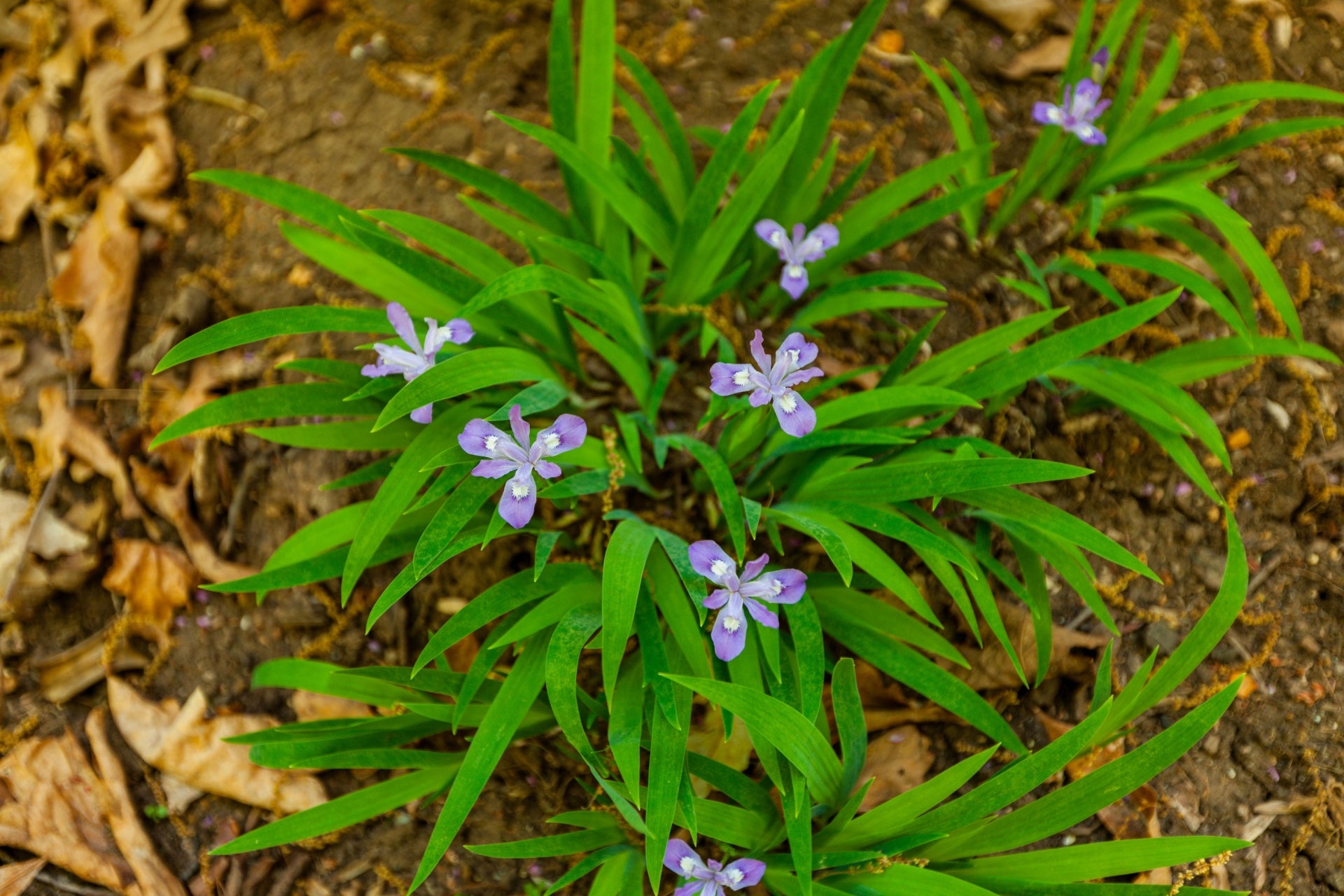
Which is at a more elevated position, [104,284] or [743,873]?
[104,284]

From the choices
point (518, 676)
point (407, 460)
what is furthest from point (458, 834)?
point (407, 460)

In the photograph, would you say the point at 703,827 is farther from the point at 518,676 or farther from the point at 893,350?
the point at 893,350

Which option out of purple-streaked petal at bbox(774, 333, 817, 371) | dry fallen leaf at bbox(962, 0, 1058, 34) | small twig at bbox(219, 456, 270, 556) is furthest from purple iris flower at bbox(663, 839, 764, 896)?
dry fallen leaf at bbox(962, 0, 1058, 34)

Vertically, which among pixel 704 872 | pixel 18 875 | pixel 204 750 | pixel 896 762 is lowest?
pixel 18 875

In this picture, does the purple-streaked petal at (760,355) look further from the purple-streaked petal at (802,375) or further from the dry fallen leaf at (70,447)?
the dry fallen leaf at (70,447)

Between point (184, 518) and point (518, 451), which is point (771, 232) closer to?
point (518, 451)

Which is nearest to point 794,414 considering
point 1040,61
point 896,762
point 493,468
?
point 493,468
